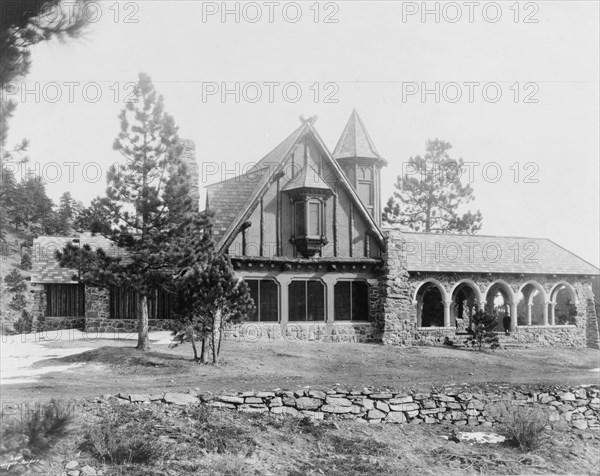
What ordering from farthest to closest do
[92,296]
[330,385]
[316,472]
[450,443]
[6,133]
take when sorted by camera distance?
[92,296], [330,385], [450,443], [316,472], [6,133]

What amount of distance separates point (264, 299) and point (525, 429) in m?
12.1

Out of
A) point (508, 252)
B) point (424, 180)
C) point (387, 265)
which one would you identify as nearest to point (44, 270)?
point (387, 265)

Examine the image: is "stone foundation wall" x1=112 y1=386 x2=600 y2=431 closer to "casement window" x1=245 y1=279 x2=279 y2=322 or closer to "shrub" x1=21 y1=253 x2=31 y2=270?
"casement window" x1=245 y1=279 x2=279 y2=322

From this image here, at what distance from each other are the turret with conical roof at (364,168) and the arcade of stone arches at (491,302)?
519 centimetres

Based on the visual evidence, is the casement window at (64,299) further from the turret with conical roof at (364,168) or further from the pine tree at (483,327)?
the pine tree at (483,327)

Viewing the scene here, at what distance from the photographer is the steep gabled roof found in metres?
21.9

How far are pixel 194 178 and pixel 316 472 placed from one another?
18504mm

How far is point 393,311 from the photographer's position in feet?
77.7

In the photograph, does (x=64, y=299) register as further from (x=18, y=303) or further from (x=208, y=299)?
(x=208, y=299)

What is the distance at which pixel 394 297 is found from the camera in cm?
2377

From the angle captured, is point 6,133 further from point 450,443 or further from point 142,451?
point 450,443

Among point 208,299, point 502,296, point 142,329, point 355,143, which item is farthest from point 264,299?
point 502,296

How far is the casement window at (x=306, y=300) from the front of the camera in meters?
23.1

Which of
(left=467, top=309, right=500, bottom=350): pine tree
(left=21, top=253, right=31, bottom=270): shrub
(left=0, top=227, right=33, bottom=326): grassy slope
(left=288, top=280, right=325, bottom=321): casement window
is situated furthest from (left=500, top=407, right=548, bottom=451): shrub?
(left=21, top=253, right=31, bottom=270): shrub
